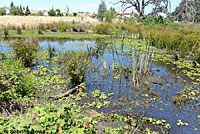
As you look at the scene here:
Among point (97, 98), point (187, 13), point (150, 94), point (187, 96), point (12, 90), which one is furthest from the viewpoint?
point (187, 13)

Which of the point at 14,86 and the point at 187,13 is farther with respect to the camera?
the point at 187,13

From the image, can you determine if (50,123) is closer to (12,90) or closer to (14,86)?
(12,90)

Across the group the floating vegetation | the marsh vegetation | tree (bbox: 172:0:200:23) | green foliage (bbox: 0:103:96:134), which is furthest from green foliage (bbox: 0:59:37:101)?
tree (bbox: 172:0:200:23)

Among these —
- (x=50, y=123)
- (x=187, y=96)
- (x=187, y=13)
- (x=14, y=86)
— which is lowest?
(x=187, y=96)

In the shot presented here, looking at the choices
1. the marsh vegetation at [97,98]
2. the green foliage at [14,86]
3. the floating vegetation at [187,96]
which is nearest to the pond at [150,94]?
the marsh vegetation at [97,98]

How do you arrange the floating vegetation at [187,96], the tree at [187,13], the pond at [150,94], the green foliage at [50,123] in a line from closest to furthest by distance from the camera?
the green foliage at [50,123], the pond at [150,94], the floating vegetation at [187,96], the tree at [187,13]

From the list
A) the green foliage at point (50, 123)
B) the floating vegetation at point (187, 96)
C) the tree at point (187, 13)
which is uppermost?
the tree at point (187, 13)

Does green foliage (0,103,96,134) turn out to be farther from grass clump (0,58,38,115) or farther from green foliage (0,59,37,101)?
green foliage (0,59,37,101)

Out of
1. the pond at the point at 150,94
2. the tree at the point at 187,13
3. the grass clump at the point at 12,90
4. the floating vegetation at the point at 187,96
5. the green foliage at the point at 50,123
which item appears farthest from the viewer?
the tree at the point at 187,13

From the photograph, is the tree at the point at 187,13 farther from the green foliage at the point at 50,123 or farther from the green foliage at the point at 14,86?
the green foliage at the point at 50,123

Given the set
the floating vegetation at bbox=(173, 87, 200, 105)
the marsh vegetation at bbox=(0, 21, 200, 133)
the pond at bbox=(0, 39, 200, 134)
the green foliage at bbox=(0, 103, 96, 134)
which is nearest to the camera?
the green foliage at bbox=(0, 103, 96, 134)

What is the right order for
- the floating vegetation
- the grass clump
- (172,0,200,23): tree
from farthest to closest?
(172,0,200,23): tree
the floating vegetation
the grass clump

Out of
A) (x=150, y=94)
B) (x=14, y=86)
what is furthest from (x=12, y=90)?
(x=150, y=94)

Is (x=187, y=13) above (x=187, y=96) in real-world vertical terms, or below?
above
